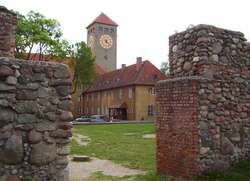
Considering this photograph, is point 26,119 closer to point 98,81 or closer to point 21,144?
point 21,144

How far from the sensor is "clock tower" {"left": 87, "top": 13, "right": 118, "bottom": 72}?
81688mm

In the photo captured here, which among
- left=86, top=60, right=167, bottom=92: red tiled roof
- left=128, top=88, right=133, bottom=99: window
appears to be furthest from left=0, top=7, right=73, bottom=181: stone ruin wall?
left=128, top=88, right=133, bottom=99: window

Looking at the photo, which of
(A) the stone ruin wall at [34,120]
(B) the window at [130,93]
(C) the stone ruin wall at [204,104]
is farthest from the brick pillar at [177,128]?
(B) the window at [130,93]

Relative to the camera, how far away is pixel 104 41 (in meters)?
83.2

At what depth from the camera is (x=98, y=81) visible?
2596 inches

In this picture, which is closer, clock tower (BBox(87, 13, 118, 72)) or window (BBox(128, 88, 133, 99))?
window (BBox(128, 88, 133, 99))

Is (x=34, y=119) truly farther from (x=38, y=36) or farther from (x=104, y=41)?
(x=104, y=41)

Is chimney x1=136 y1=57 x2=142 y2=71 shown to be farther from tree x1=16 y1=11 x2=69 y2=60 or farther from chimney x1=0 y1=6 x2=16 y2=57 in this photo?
chimney x1=0 y1=6 x2=16 y2=57

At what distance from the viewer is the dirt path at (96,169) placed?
9.64m

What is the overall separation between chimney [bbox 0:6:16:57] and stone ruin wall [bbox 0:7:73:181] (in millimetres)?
3950

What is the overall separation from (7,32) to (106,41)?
75.0m

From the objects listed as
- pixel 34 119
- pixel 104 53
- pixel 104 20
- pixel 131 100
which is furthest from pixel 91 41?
pixel 34 119

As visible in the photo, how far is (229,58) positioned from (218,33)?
0.70 m

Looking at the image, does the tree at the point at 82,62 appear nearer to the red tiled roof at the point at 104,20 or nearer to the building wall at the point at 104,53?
the building wall at the point at 104,53
